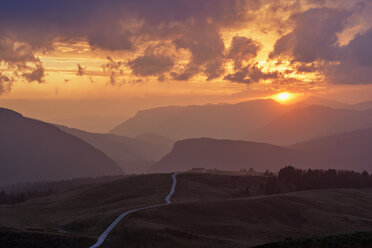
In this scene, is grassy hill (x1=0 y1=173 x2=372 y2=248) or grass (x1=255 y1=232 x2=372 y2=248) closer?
grass (x1=255 y1=232 x2=372 y2=248)

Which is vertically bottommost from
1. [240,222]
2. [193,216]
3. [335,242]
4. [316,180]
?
[240,222]

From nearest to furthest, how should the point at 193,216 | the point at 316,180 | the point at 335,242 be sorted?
1. the point at 335,242
2. the point at 193,216
3. the point at 316,180

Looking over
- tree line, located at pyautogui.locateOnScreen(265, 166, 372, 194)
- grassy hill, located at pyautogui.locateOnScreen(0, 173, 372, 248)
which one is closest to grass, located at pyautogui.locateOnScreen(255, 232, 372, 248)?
grassy hill, located at pyautogui.locateOnScreen(0, 173, 372, 248)

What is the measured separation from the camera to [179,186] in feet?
474

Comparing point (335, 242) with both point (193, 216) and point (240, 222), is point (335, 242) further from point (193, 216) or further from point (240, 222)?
point (193, 216)

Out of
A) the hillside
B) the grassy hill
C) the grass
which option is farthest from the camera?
the grassy hill

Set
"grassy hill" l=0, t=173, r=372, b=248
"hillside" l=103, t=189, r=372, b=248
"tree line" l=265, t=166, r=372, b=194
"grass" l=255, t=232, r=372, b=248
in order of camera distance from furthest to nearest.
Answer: "tree line" l=265, t=166, r=372, b=194, "grassy hill" l=0, t=173, r=372, b=248, "hillside" l=103, t=189, r=372, b=248, "grass" l=255, t=232, r=372, b=248

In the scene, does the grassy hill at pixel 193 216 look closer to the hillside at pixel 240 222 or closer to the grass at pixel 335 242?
the hillside at pixel 240 222

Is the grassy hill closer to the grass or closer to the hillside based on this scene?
the hillside

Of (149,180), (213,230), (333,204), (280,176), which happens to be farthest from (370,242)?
(280,176)

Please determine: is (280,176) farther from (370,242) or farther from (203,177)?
(370,242)

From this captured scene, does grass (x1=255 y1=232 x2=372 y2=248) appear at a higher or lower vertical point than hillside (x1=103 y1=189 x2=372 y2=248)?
higher

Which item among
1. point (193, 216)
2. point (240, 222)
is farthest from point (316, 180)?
point (193, 216)

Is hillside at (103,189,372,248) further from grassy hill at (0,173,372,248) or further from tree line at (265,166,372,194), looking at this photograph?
tree line at (265,166,372,194)
